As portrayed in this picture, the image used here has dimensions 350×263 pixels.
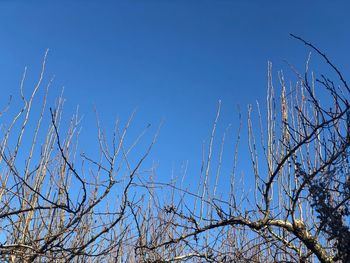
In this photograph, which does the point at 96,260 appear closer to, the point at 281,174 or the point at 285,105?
the point at 281,174

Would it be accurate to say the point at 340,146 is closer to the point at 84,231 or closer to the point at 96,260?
the point at 84,231

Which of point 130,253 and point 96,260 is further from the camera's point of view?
point 130,253

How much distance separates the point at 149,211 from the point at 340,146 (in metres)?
3.16

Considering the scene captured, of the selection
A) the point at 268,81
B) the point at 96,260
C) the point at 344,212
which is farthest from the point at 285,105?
the point at 96,260

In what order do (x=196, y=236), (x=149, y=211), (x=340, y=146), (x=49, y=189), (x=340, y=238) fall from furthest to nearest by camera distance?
(x=149, y=211) < (x=49, y=189) < (x=196, y=236) < (x=340, y=146) < (x=340, y=238)

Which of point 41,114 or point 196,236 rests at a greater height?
point 41,114

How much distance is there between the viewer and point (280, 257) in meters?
4.33


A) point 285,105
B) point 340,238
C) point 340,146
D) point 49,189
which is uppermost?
point 285,105

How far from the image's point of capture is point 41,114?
12.6ft

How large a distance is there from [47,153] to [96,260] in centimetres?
149

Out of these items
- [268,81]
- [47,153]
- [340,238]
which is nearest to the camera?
[340,238]

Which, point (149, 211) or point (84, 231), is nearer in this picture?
point (84, 231)

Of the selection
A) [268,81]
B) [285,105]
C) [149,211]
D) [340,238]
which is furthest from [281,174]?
[340,238]

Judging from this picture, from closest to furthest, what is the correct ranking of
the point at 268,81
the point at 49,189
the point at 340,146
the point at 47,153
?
the point at 340,146 → the point at 47,153 → the point at 49,189 → the point at 268,81
